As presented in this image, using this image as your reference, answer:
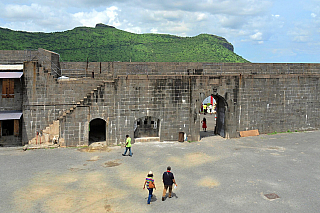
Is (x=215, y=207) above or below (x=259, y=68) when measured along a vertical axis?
below

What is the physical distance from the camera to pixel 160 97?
20531 mm

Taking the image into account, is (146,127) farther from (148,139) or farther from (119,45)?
(119,45)

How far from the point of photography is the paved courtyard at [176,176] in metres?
10.7

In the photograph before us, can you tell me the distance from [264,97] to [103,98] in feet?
46.8

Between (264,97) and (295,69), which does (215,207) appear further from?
(295,69)

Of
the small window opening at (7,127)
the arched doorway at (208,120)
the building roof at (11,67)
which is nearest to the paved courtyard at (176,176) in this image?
the small window opening at (7,127)

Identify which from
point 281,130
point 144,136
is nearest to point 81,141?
point 144,136

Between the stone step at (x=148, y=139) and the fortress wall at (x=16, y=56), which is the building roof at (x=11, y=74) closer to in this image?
the fortress wall at (x=16, y=56)

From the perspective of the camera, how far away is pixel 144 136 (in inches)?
847

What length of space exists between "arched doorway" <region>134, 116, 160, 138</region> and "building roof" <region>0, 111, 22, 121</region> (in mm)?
8969

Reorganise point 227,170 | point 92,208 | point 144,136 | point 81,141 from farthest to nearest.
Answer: point 144,136 → point 81,141 → point 227,170 → point 92,208

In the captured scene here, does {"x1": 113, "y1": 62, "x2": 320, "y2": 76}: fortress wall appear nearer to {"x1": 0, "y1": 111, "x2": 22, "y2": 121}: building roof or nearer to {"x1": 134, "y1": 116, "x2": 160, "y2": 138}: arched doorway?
{"x1": 134, "y1": 116, "x2": 160, "y2": 138}: arched doorway

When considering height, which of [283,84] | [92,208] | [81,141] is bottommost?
[92,208]

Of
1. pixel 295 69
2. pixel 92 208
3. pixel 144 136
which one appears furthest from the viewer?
pixel 295 69
